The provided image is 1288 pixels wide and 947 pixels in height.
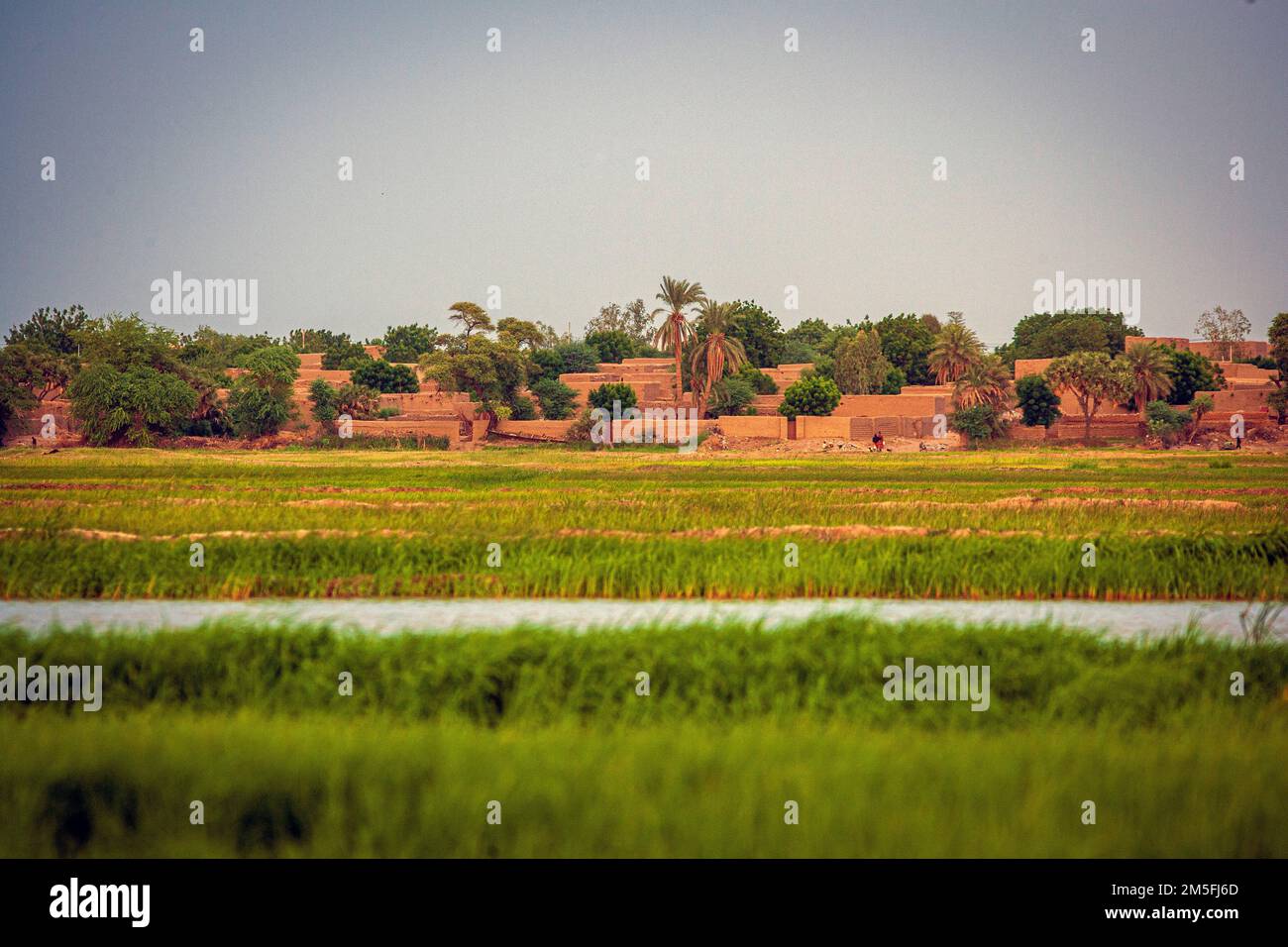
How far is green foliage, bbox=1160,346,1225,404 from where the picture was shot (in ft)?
186

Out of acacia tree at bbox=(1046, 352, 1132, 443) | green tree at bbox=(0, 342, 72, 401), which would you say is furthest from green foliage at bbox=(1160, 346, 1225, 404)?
green tree at bbox=(0, 342, 72, 401)

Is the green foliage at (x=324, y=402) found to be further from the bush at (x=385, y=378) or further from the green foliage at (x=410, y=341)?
the green foliage at (x=410, y=341)

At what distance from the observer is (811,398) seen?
181 feet

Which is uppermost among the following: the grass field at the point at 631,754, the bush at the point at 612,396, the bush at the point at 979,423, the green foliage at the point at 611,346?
the green foliage at the point at 611,346

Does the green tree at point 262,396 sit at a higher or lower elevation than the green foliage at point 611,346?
lower

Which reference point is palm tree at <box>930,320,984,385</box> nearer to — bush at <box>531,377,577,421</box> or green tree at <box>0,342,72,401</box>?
bush at <box>531,377,577,421</box>

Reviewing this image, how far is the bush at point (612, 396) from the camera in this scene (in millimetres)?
57250

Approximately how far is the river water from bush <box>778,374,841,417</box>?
1680 inches

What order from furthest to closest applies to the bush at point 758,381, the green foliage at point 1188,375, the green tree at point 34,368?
the bush at point 758,381 → the green foliage at point 1188,375 → the green tree at point 34,368

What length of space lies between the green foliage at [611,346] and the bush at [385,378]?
573 inches

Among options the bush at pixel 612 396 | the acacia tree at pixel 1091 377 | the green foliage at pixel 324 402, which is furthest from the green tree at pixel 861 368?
the green foliage at pixel 324 402

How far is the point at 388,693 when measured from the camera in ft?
24.8
